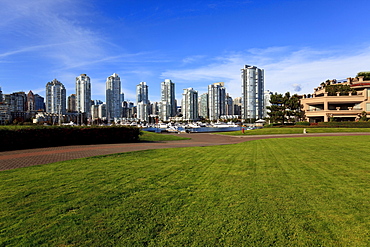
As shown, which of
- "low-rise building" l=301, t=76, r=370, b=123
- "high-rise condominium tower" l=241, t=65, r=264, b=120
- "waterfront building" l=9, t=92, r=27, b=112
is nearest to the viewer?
"low-rise building" l=301, t=76, r=370, b=123

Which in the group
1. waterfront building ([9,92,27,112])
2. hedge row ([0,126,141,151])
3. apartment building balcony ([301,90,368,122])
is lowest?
hedge row ([0,126,141,151])

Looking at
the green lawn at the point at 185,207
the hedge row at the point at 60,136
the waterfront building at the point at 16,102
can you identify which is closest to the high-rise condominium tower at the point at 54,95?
the waterfront building at the point at 16,102

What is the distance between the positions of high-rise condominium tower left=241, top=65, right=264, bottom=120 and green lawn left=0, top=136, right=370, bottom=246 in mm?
169304

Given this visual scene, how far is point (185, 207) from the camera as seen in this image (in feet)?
16.7

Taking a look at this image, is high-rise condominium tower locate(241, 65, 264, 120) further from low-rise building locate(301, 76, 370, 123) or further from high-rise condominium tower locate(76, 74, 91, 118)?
high-rise condominium tower locate(76, 74, 91, 118)

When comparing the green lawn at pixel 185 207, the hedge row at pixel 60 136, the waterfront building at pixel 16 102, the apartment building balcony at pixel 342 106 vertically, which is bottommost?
the green lawn at pixel 185 207

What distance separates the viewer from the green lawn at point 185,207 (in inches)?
152

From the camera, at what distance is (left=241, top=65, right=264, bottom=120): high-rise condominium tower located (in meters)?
168

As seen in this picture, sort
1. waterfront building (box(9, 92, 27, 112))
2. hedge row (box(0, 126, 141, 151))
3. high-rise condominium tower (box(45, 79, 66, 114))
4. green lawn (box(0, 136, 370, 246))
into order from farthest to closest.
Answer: high-rise condominium tower (box(45, 79, 66, 114))
waterfront building (box(9, 92, 27, 112))
hedge row (box(0, 126, 141, 151))
green lawn (box(0, 136, 370, 246))

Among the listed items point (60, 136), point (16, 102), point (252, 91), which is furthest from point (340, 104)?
point (16, 102)

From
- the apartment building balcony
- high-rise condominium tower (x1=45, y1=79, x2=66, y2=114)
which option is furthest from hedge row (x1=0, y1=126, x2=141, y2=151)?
high-rise condominium tower (x1=45, y1=79, x2=66, y2=114)

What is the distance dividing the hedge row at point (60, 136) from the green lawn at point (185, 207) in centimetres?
812

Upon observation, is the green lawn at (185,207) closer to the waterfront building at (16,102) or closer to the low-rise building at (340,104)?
the low-rise building at (340,104)

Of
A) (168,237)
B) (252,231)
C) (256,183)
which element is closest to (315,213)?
(252,231)
